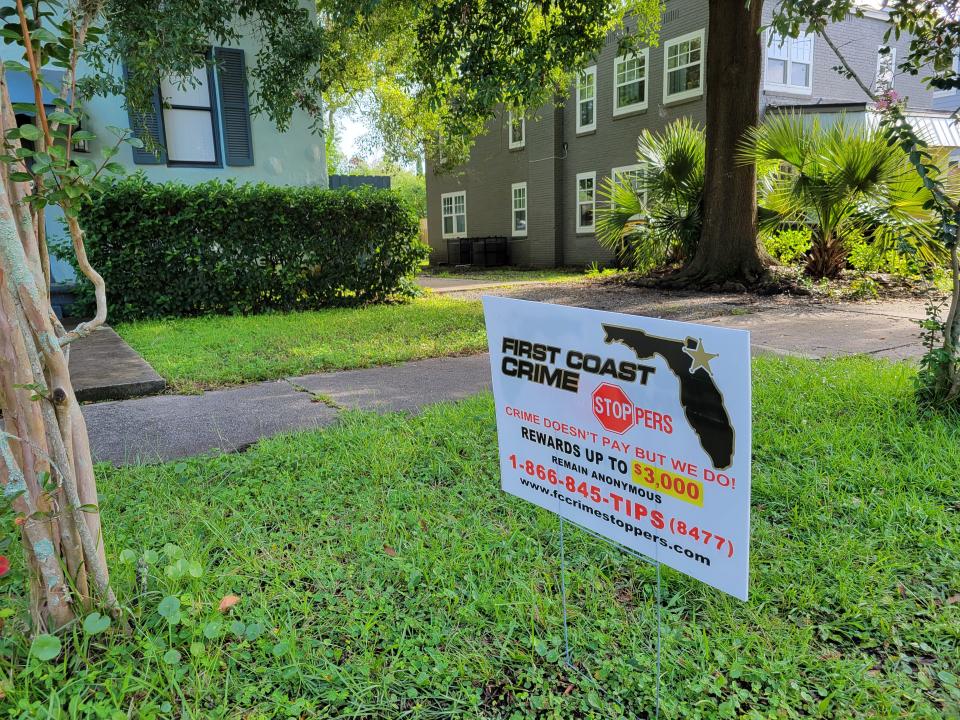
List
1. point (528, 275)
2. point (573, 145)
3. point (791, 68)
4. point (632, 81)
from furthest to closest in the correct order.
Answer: point (573, 145) → point (528, 275) → point (632, 81) → point (791, 68)

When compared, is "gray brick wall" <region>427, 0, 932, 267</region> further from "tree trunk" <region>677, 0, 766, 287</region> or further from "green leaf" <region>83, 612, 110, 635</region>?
"green leaf" <region>83, 612, 110, 635</region>

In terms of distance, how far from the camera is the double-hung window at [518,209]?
73.9 ft

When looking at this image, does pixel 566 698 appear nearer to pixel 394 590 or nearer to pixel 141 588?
pixel 394 590

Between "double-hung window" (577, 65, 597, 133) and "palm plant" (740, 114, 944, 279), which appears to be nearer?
"palm plant" (740, 114, 944, 279)

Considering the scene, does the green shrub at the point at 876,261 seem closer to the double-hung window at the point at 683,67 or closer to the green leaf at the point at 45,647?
the double-hung window at the point at 683,67

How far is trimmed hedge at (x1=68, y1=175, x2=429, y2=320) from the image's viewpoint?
27.2 feet

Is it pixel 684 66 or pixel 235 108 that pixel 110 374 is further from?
pixel 684 66

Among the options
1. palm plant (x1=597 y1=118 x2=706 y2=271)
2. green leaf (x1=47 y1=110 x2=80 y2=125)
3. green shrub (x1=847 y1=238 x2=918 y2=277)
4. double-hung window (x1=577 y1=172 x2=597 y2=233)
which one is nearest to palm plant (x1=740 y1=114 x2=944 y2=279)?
green shrub (x1=847 y1=238 x2=918 y2=277)

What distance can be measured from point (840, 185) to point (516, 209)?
14390 mm

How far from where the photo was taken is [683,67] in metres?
16.5

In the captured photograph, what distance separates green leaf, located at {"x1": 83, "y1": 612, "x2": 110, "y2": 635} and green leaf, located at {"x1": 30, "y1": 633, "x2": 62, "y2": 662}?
0.26ft

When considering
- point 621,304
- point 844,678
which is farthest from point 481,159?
point 844,678

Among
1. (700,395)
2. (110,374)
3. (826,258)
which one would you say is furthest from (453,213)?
(700,395)

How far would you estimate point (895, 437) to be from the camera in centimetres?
358
